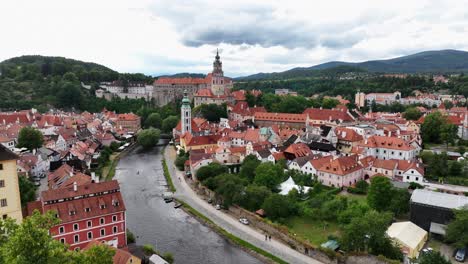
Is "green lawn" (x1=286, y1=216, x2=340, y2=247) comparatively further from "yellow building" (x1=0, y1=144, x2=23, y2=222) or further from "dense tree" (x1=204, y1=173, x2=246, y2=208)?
"yellow building" (x1=0, y1=144, x2=23, y2=222)

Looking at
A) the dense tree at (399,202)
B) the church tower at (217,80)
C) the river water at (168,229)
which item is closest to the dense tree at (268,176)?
the river water at (168,229)

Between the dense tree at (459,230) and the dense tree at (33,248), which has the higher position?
the dense tree at (33,248)

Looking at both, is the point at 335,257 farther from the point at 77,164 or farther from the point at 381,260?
the point at 77,164

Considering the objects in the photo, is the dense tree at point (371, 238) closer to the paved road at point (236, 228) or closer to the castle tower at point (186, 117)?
the paved road at point (236, 228)

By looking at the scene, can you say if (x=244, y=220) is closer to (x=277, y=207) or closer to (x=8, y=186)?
(x=277, y=207)

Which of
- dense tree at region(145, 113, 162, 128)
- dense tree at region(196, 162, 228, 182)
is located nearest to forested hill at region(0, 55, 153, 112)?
dense tree at region(145, 113, 162, 128)

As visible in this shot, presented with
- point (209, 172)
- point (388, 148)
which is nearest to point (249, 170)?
point (209, 172)

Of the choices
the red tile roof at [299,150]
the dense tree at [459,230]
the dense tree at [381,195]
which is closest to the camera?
the dense tree at [459,230]
